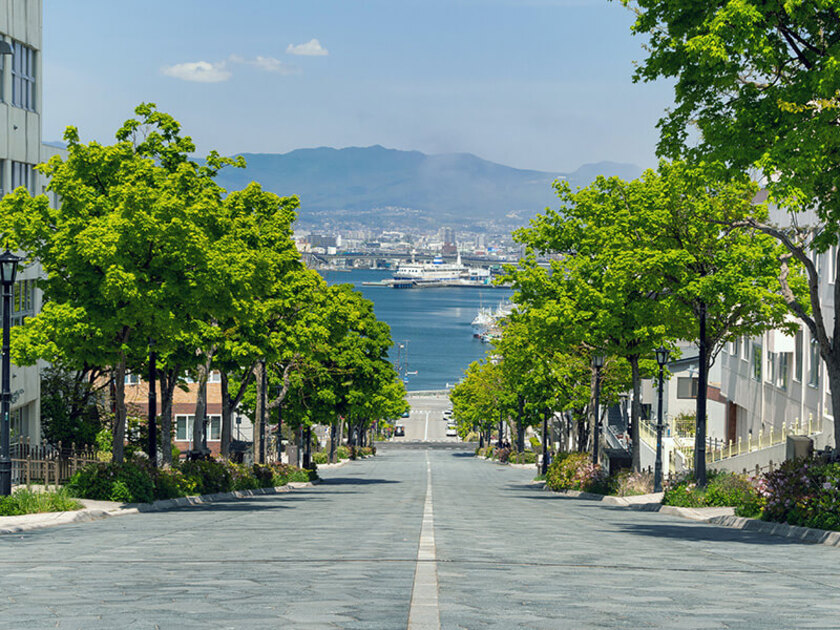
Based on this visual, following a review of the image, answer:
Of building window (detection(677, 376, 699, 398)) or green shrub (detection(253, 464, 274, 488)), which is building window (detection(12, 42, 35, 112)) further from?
building window (detection(677, 376, 699, 398))

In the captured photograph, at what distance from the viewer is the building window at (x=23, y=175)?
132 feet

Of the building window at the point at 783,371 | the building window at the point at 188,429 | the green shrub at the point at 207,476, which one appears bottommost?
the building window at the point at 188,429

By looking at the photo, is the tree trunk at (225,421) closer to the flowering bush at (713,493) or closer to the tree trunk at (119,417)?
the tree trunk at (119,417)

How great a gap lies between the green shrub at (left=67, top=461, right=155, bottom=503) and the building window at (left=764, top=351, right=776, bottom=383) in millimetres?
33669

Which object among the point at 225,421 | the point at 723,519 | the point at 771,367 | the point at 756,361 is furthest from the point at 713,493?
the point at 756,361

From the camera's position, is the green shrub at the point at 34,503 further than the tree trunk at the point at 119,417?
No

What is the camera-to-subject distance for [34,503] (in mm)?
23031

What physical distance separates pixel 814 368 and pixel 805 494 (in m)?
25.8

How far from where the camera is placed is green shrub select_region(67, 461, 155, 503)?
1057 inches

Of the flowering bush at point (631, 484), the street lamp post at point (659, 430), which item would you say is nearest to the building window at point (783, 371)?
the flowering bush at point (631, 484)

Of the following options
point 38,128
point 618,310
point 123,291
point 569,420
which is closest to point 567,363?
point 569,420

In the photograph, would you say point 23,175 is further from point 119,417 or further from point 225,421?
point 119,417

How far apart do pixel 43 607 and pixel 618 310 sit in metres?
29.4

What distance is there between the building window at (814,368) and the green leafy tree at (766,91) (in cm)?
2401
